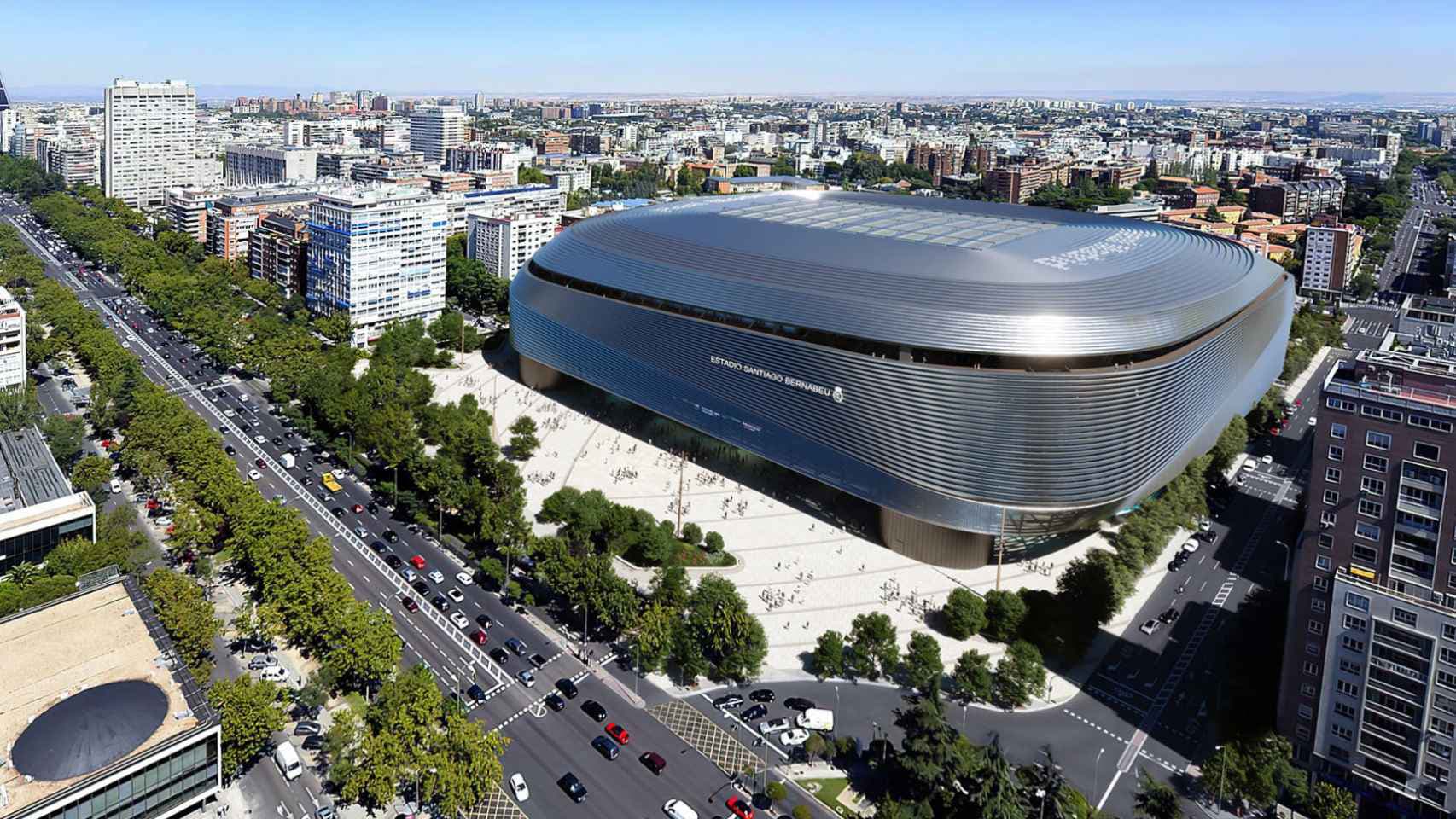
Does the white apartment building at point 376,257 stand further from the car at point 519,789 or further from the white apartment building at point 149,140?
the white apartment building at point 149,140

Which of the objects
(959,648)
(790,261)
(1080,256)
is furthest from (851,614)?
(1080,256)

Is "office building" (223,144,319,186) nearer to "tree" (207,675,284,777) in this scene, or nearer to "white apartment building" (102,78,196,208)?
"white apartment building" (102,78,196,208)

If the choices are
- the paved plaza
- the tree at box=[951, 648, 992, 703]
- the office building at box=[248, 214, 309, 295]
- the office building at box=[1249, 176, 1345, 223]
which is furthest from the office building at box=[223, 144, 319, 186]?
the tree at box=[951, 648, 992, 703]

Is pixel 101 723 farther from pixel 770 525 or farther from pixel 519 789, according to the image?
pixel 770 525

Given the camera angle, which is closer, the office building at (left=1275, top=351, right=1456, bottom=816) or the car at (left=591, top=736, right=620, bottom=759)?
the office building at (left=1275, top=351, right=1456, bottom=816)

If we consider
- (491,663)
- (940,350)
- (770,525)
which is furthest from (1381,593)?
(491,663)

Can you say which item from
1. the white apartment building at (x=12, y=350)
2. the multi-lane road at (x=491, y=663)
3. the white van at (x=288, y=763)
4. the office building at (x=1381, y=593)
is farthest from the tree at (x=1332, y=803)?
the white apartment building at (x=12, y=350)
